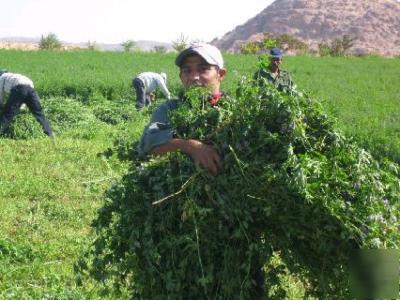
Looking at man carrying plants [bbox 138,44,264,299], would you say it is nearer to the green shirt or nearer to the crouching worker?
the green shirt

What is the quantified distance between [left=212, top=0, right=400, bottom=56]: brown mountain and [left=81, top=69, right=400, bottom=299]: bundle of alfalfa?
109544 millimetres

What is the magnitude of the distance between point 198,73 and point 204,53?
12 cm

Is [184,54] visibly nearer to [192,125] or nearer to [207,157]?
[192,125]

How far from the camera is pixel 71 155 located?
8516mm

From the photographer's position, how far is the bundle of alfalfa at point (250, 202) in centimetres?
227

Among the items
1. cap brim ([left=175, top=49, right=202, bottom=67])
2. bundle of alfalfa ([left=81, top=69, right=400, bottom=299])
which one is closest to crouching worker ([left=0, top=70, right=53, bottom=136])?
cap brim ([left=175, top=49, right=202, bottom=67])

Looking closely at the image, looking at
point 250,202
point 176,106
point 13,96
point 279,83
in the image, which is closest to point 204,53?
point 176,106

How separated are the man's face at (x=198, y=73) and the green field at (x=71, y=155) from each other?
0.15 meters

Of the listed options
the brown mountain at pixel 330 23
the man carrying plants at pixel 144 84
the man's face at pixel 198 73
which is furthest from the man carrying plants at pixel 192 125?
the brown mountain at pixel 330 23

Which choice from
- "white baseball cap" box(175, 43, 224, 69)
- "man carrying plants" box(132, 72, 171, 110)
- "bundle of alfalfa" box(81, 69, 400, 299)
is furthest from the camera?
"man carrying plants" box(132, 72, 171, 110)

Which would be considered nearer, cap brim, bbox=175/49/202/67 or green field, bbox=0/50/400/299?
cap brim, bbox=175/49/202/67

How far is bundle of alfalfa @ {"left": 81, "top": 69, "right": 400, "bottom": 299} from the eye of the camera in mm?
2273

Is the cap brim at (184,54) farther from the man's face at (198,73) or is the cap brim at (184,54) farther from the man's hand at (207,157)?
the man's hand at (207,157)

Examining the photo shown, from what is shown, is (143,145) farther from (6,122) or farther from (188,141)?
(6,122)
